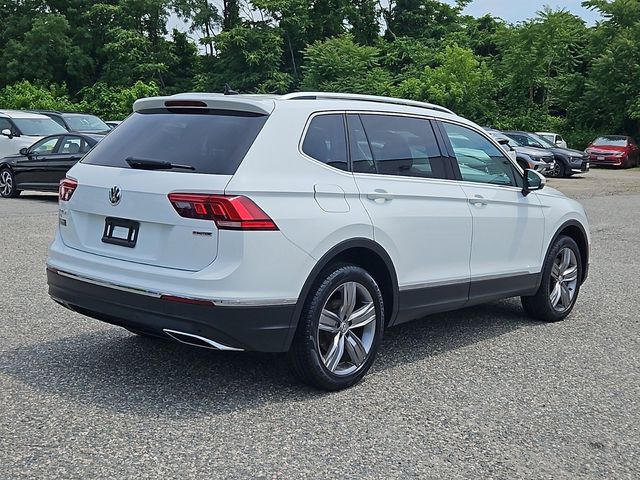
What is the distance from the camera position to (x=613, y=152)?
116ft

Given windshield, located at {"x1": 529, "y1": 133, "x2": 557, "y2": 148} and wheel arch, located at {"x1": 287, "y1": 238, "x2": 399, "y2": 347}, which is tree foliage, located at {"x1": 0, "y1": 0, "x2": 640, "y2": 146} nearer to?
windshield, located at {"x1": 529, "y1": 133, "x2": 557, "y2": 148}

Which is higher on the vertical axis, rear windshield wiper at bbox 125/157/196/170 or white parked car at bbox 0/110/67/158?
rear windshield wiper at bbox 125/157/196/170

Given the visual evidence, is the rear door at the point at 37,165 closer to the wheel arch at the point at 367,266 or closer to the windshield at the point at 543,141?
the wheel arch at the point at 367,266

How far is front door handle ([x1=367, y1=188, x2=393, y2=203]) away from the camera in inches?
196

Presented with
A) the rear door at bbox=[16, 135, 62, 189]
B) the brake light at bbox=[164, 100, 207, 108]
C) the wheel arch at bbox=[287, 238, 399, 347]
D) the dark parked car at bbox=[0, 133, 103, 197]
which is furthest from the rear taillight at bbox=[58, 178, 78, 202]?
the rear door at bbox=[16, 135, 62, 189]

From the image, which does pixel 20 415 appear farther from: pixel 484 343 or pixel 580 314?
pixel 580 314

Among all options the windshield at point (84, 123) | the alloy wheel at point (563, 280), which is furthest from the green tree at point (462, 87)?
the alloy wheel at point (563, 280)

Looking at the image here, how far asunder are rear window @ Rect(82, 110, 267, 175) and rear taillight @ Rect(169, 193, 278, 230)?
18cm

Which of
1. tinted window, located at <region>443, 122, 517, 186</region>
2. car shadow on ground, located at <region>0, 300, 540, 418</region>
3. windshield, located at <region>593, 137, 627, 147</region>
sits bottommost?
windshield, located at <region>593, 137, 627, 147</region>

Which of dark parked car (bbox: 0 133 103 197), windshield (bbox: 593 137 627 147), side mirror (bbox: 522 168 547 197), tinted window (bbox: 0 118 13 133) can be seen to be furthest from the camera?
windshield (bbox: 593 137 627 147)

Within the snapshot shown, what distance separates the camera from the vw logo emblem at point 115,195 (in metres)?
4.62

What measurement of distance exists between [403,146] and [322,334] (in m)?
1.49

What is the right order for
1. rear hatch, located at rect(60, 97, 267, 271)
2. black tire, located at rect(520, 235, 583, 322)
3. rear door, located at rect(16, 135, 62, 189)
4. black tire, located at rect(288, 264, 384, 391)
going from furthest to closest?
rear door, located at rect(16, 135, 62, 189) < black tire, located at rect(520, 235, 583, 322) < black tire, located at rect(288, 264, 384, 391) < rear hatch, located at rect(60, 97, 267, 271)

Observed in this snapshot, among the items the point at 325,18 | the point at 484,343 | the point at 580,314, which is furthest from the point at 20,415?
the point at 325,18
